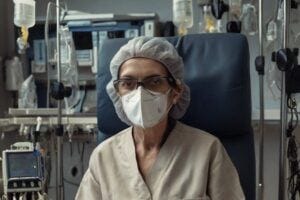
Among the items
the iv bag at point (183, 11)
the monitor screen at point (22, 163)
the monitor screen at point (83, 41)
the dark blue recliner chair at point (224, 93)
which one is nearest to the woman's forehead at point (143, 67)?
the dark blue recliner chair at point (224, 93)

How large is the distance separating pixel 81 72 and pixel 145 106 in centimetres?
162

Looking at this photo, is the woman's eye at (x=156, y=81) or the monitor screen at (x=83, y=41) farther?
the monitor screen at (x=83, y=41)

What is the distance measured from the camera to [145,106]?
1.32m

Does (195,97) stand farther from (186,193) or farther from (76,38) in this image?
(76,38)

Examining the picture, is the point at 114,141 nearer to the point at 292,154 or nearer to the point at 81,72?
the point at 292,154

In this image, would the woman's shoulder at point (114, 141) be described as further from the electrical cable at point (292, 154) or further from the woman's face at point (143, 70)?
the electrical cable at point (292, 154)

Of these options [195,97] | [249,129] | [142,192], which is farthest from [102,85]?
[249,129]

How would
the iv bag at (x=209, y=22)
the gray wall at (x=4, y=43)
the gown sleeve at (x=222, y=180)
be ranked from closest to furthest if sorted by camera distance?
the gown sleeve at (x=222, y=180)
the iv bag at (x=209, y=22)
the gray wall at (x=4, y=43)

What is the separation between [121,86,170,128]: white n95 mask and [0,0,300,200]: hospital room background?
1018mm

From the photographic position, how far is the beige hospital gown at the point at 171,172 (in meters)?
1.29

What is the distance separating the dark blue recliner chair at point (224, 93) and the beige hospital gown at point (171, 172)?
10 centimetres

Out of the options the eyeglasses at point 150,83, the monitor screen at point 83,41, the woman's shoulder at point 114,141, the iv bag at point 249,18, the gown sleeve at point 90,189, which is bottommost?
the gown sleeve at point 90,189

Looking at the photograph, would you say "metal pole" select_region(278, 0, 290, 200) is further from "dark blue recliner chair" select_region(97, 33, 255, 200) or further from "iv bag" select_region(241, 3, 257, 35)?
"iv bag" select_region(241, 3, 257, 35)

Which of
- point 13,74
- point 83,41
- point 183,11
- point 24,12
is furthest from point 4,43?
point 183,11
